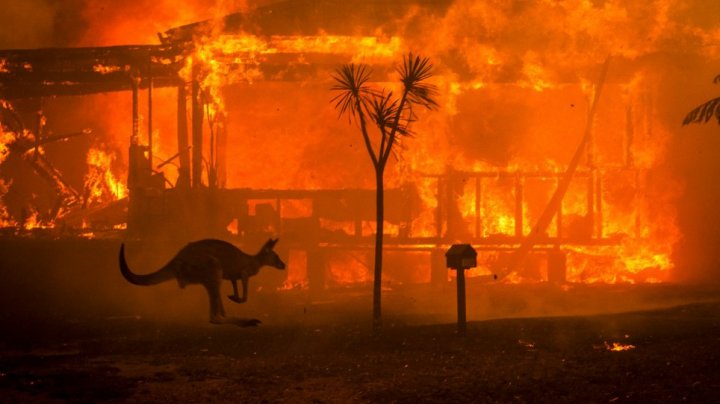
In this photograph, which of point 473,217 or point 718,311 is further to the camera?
point 473,217

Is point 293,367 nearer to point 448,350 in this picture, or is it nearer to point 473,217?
point 448,350

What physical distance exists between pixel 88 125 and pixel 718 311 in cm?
1999

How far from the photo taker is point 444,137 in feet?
67.5

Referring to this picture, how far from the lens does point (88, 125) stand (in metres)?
24.5

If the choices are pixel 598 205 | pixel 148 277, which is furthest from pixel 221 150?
pixel 148 277

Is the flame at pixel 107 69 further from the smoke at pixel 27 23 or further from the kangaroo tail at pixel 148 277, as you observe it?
the smoke at pixel 27 23

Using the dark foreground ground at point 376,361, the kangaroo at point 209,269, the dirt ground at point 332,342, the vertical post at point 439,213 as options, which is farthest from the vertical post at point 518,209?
the kangaroo at point 209,269

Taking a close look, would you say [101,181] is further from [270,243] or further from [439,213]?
[270,243]

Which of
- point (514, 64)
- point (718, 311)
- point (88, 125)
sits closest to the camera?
point (718, 311)

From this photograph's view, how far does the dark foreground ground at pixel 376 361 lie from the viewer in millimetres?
7648

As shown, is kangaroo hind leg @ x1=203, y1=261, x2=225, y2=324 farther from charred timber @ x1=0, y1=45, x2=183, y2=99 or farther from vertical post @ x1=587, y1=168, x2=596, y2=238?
vertical post @ x1=587, y1=168, x2=596, y2=238

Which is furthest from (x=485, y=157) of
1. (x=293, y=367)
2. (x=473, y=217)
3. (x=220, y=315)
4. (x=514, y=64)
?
(x=293, y=367)

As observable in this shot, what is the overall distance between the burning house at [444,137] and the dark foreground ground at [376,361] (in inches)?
209

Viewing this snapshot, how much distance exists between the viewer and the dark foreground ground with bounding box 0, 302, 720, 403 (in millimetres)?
7648
